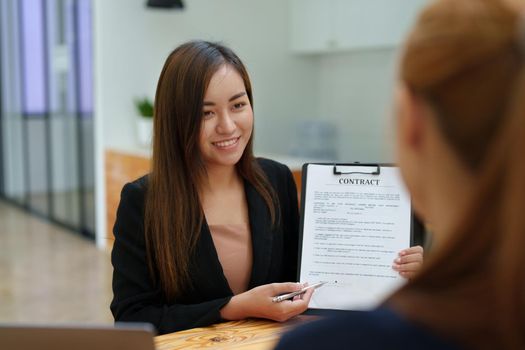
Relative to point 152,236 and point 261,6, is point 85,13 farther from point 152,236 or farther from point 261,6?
point 152,236

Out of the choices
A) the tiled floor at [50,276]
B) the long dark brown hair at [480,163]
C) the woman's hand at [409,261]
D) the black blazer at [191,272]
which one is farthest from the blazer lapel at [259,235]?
the tiled floor at [50,276]

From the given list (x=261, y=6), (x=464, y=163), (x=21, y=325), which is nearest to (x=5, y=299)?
(x=261, y=6)

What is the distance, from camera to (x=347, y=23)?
5945mm

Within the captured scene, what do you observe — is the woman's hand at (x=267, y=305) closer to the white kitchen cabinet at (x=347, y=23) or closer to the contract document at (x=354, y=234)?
the contract document at (x=354, y=234)

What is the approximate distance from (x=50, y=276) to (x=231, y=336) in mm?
3970

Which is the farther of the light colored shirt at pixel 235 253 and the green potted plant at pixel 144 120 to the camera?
the green potted plant at pixel 144 120

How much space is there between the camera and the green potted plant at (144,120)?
18.6 ft

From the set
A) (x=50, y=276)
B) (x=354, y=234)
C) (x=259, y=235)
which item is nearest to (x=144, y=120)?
(x=50, y=276)

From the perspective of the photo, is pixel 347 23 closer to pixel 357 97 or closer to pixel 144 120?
pixel 357 97

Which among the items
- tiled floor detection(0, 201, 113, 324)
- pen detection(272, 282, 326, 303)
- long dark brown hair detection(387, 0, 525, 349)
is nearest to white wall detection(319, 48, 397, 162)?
tiled floor detection(0, 201, 113, 324)

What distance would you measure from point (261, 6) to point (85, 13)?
1.53 meters

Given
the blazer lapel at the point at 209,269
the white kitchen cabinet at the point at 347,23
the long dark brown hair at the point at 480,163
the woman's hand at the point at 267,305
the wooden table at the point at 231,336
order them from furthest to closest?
the white kitchen cabinet at the point at 347,23 < the blazer lapel at the point at 209,269 < the woman's hand at the point at 267,305 < the wooden table at the point at 231,336 < the long dark brown hair at the point at 480,163

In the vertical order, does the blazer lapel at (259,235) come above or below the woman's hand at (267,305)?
above

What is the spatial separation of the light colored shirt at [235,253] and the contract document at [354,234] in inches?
7.1
